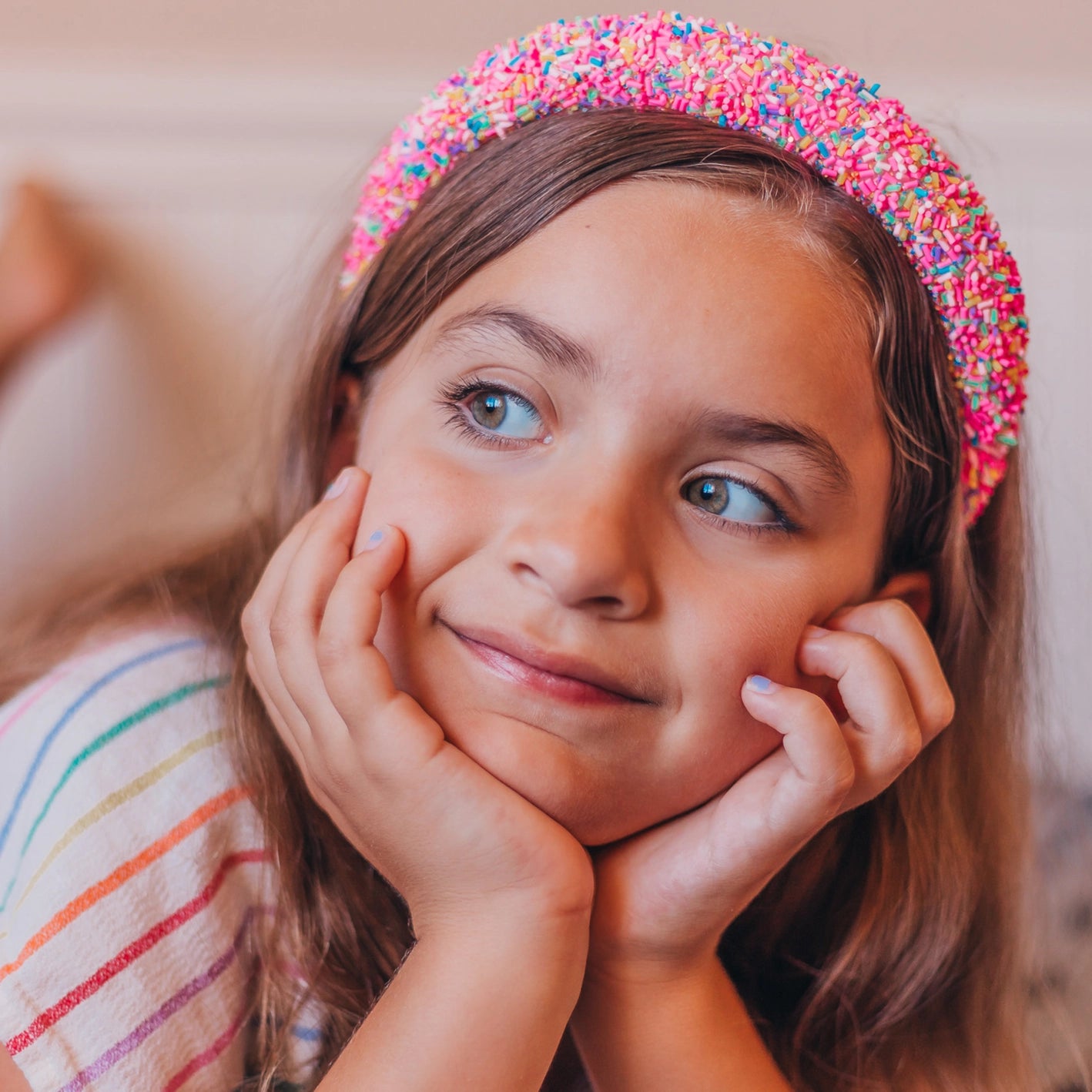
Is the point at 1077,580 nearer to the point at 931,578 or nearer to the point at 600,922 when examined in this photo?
the point at 931,578

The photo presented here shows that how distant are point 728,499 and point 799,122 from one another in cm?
29

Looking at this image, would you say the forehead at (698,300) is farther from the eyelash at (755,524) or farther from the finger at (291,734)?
the finger at (291,734)

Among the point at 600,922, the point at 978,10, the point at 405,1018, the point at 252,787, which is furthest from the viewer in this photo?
the point at 978,10

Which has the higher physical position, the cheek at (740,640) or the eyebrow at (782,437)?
the eyebrow at (782,437)

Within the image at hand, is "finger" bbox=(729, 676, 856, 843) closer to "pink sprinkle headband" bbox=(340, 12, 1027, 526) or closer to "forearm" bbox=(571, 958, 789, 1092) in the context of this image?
"forearm" bbox=(571, 958, 789, 1092)

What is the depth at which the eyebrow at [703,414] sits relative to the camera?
2.55 feet

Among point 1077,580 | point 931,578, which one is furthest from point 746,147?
point 1077,580

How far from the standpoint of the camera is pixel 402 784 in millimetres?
777

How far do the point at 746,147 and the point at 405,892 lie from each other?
0.61 metres

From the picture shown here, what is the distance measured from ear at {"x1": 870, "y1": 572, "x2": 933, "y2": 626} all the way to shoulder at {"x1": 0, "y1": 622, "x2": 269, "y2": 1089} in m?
0.59

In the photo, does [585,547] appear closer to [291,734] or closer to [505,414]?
[505,414]

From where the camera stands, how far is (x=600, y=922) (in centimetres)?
87

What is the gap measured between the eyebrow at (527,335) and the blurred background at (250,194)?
0.45m

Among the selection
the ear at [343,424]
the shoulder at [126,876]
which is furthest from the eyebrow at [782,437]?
the shoulder at [126,876]
